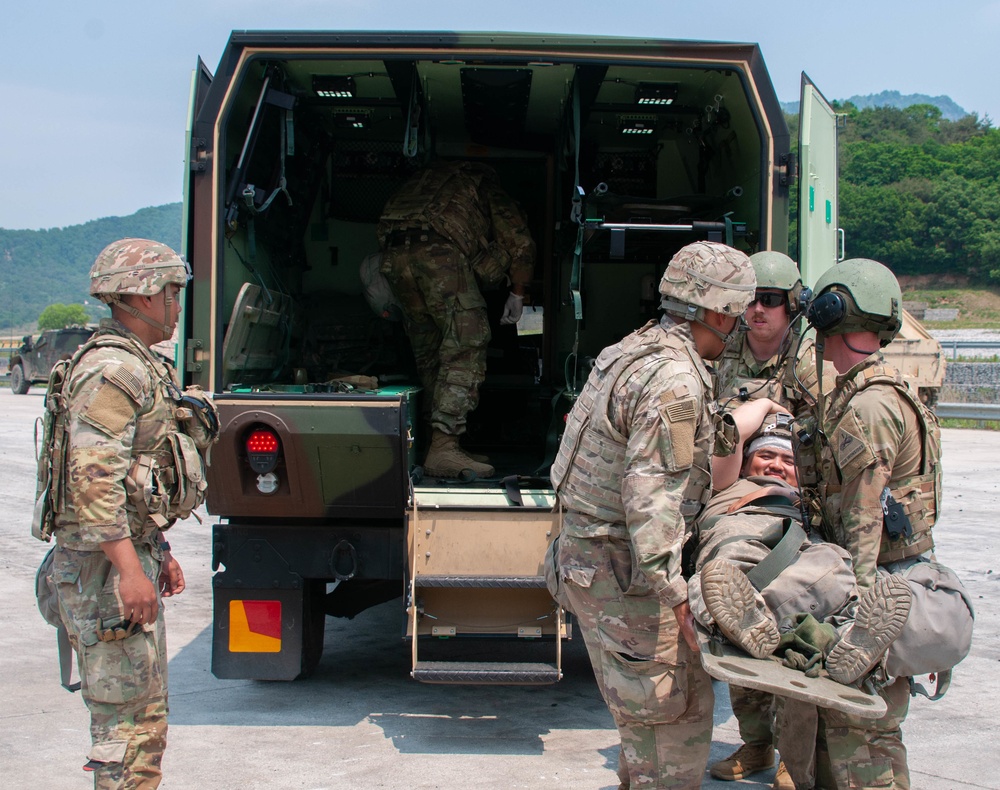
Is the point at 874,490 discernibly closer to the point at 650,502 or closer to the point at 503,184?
the point at 650,502

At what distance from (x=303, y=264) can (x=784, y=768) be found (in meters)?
3.82

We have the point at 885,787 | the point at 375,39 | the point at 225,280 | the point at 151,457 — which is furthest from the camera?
the point at 225,280

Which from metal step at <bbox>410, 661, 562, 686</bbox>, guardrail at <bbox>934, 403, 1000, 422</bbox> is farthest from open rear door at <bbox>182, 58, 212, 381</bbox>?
guardrail at <bbox>934, 403, 1000, 422</bbox>

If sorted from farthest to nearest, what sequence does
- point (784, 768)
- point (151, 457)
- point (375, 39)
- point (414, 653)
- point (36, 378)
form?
1. point (36, 378)
2. point (375, 39)
3. point (414, 653)
4. point (784, 768)
5. point (151, 457)

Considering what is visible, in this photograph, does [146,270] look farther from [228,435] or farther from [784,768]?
[784,768]

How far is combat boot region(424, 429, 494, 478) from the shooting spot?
506 centimetres

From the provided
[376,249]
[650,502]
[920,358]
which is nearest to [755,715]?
[650,502]

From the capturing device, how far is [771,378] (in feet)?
13.3

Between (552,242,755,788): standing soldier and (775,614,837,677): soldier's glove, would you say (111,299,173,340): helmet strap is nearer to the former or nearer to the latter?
(552,242,755,788): standing soldier

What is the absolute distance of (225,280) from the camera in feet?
14.9

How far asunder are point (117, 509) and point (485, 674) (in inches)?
64.0

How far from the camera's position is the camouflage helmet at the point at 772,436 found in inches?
140

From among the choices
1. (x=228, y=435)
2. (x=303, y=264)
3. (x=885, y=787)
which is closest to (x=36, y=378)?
(x=303, y=264)

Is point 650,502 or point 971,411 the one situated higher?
point 971,411
